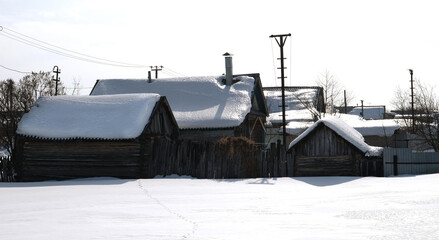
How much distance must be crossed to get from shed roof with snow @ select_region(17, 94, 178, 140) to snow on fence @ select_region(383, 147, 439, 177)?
9.97 metres

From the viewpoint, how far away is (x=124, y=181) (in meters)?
23.2

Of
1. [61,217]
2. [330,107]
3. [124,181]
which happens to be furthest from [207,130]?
[330,107]

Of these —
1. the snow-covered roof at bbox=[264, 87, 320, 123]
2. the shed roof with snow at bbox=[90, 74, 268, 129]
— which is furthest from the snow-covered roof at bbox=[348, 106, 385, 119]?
the shed roof with snow at bbox=[90, 74, 268, 129]

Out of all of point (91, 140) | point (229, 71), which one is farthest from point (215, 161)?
point (229, 71)

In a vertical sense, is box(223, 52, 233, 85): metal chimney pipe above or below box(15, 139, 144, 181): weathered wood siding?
above

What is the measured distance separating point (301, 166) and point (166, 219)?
13.7 metres

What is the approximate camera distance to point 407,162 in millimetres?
25266

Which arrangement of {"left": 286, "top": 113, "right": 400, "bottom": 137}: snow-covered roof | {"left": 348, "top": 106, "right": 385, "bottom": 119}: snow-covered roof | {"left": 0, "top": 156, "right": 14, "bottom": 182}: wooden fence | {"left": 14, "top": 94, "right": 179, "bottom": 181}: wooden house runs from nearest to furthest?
{"left": 14, "top": 94, "right": 179, "bottom": 181}: wooden house < {"left": 0, "top": 156, "right": 14, "bottom": 182}: wooden fence < {"left": 286, "top": 113, "right": 400, "bottom": 137}: snow-covered roof < {"left": 348, "top": 106, "right": 385, "bottom": 119}: snow-covered roof

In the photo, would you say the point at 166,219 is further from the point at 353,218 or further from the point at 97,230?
the point at 353,218

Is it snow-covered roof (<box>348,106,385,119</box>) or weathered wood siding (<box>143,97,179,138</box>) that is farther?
snow-covered roof (<box>348,106,385,119</box>)

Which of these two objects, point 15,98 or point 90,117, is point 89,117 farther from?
point 15,98

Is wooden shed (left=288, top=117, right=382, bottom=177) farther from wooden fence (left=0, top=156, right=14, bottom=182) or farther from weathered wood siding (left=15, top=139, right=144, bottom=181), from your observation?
wooden fence (left=0, top=156, right=14, bottom=182)

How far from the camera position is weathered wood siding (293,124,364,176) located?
24594 mm

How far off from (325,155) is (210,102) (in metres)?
11.5
